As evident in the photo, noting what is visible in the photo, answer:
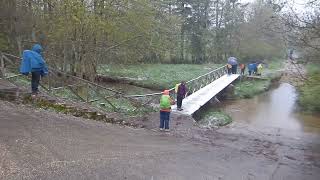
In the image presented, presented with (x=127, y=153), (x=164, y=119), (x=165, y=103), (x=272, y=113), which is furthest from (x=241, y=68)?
(x=127, y=153)

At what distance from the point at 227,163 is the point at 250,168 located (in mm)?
623

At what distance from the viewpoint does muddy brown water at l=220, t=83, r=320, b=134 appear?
2069cm

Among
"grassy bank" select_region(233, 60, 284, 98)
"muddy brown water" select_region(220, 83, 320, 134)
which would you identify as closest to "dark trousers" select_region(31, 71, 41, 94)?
"muddy brown water" select_region(220, 83, 320, 134)

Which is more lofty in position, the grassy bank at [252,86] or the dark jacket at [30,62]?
the dark jacket at [30,62]

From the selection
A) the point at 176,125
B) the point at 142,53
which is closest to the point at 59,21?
the point at 142,53

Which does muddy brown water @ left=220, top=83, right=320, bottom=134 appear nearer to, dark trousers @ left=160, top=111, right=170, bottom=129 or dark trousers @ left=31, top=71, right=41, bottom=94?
dark trousers @ left=160, top=111, right=170, bottom=129

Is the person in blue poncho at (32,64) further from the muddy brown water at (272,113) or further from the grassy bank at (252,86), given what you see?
the grassy bank at (252,86)

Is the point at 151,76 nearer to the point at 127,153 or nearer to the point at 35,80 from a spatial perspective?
the point at 35,80

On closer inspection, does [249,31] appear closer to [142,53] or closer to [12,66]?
[142,53]

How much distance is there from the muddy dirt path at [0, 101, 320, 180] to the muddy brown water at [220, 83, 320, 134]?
5137 mm

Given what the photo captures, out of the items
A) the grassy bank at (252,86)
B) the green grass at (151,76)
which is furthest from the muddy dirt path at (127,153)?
the green grass at (151,76)

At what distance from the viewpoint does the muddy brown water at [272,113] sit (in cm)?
2069

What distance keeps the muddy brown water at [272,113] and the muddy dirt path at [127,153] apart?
5.14 metres

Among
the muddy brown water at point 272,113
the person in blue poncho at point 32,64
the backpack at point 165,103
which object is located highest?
the person in blue poncho at point 32,64
